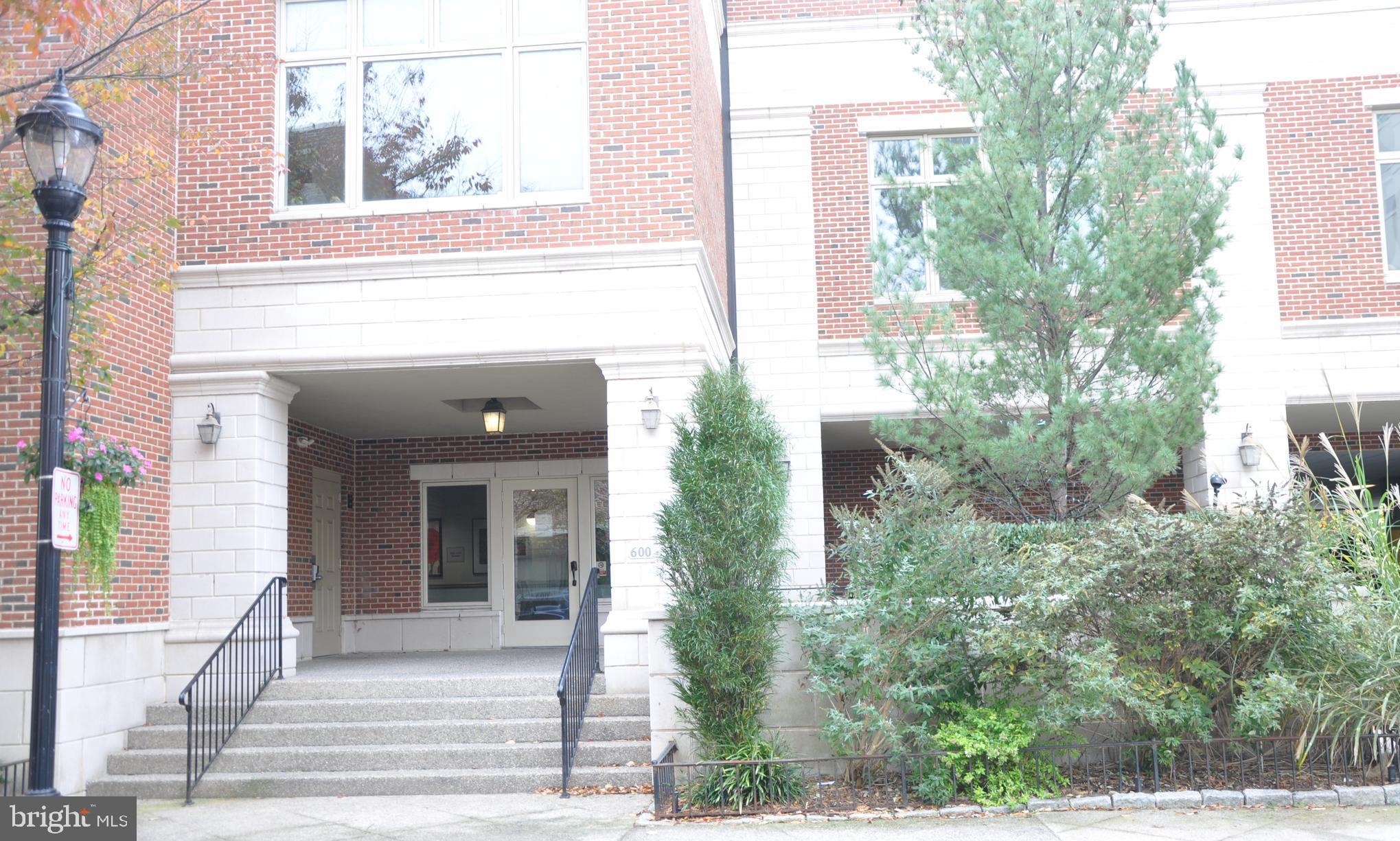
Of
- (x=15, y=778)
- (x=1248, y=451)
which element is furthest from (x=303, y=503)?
(x=1248, y=451)

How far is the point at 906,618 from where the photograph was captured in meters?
7.87

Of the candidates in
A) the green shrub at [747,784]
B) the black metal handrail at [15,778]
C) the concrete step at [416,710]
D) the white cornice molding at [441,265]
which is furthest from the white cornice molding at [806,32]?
the black metal handrail at [15,778]

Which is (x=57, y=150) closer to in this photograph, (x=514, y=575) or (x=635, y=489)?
(x=635, y=489)

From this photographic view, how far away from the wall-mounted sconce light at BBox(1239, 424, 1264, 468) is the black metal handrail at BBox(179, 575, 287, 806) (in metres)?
10.5

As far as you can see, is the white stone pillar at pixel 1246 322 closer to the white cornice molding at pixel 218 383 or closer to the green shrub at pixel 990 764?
the green shrub at pixel 990 764

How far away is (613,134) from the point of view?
10.5 metres

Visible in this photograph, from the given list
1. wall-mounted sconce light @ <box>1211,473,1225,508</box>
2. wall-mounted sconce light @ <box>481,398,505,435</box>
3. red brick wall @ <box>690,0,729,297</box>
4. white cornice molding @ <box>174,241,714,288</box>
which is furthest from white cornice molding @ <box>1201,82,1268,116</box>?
wall-mounted sconce light @ <box>481,398,505,435</box>

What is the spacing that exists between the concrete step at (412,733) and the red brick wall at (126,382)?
3.39 ft

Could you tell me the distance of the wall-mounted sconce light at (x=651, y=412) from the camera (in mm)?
10120

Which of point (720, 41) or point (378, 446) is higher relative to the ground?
point (720, 41)

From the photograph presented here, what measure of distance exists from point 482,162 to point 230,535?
3.93 metres

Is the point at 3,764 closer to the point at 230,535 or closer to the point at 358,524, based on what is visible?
the point at 230,535

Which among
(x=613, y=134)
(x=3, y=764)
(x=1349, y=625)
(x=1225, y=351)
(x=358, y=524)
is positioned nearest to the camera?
(x=1349, y=625)

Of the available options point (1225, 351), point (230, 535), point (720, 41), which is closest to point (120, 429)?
point (230, 535)
